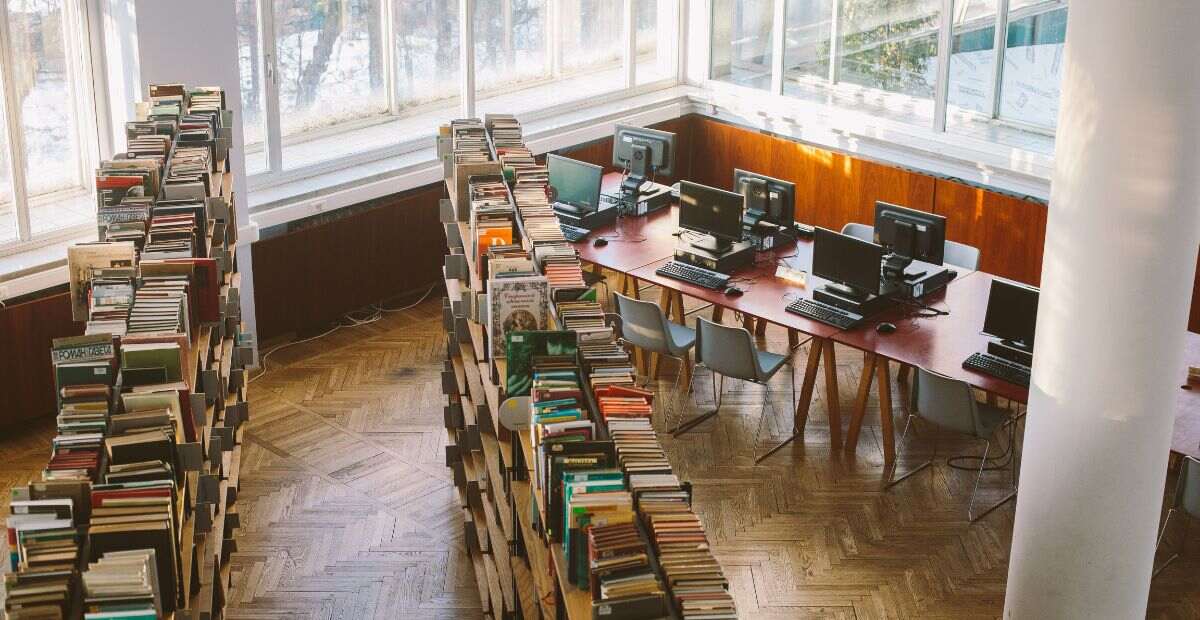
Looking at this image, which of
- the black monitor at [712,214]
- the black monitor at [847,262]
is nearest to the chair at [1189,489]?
the black monitor at [847,262]

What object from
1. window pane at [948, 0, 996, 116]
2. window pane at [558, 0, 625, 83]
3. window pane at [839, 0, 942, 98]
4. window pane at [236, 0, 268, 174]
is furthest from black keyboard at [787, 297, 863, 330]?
window pane at [558, 0, 625, 83]

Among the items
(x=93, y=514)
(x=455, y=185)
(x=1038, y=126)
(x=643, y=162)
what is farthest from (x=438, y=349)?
(x=93, y=514)

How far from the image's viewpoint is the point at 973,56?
416 inches

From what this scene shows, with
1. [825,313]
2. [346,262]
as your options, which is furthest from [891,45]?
[346,262]

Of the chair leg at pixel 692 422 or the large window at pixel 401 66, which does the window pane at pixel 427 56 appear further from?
the chair leg at pixel 692 422

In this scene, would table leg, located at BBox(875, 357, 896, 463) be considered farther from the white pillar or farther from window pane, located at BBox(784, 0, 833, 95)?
window pane, located at BBox(784, 0, 833, 95)

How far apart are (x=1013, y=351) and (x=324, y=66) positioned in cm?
541

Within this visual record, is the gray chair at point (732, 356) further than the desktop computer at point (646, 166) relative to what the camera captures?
No

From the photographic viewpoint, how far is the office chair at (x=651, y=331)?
336 inches

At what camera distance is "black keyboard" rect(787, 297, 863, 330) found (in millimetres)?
8227

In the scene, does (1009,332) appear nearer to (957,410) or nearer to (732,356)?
(957,410)

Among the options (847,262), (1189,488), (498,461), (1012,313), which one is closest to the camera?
(498,461)

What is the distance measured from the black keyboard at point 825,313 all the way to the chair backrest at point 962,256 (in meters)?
1.32

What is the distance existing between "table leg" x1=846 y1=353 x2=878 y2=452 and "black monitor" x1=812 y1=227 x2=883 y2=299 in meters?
0.50
